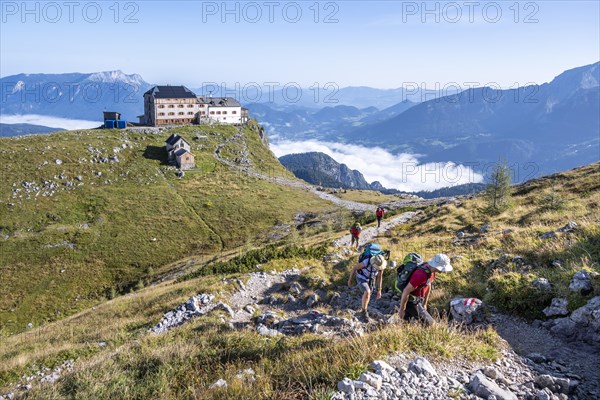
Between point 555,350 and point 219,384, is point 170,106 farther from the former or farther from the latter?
point 555,350

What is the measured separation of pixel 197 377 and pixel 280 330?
5.02 meters

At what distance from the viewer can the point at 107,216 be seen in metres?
77.0

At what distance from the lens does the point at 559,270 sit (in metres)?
14.5

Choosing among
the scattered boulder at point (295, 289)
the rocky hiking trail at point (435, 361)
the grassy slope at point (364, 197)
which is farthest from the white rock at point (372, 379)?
the grassy slope at point (364, 197)

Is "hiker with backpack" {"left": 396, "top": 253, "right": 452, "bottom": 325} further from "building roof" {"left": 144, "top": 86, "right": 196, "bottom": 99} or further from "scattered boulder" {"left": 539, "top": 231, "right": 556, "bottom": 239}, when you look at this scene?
"building roof" {"left": 144, "top": 86, "right": 196, "bottom": 99}

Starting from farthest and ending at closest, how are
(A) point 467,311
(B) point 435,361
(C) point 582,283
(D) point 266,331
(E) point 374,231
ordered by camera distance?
1. (E) point 374,231
2. (D) point 266,331
3. (A) point 467,311
4. (C) point 582,283
5. (B) point 435,361

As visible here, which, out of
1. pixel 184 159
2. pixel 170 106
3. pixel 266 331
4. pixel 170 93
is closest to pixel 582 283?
pixel 266 331

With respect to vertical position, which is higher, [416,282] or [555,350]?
[416,282]

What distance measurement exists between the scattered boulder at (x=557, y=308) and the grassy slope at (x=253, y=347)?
38cm

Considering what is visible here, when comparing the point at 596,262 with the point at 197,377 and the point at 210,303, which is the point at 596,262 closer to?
the point at 197,377

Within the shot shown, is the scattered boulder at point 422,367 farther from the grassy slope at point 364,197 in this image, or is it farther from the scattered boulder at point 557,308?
the grassy slope at point 364,197

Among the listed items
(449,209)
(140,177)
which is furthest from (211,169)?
(449,209)

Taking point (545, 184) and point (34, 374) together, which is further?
point (545, 184)

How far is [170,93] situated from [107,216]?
72963mm
